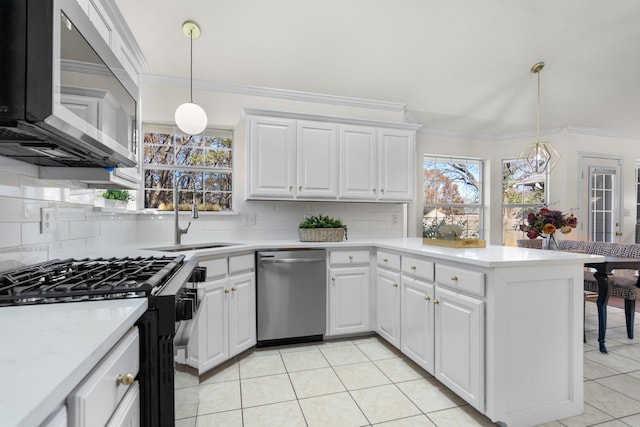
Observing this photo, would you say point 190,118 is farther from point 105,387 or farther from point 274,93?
point 105,387

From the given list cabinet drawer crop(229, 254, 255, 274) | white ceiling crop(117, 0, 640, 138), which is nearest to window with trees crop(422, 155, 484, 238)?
white ceiling crop(117, 0, 640, 138)

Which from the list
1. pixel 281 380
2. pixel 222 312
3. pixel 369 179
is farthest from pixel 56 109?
pixel 369 179

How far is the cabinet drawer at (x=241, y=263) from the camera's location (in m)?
2.55

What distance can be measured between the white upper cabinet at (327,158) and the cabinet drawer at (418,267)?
1.08 m

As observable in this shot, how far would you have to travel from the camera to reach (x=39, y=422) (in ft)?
1.47

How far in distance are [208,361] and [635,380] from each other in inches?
120

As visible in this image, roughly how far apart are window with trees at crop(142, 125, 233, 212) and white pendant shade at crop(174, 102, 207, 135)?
764 mm

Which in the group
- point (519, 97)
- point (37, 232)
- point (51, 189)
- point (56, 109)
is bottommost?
point (37, 232)

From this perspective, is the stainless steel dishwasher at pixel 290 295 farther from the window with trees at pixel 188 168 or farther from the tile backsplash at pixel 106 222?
the window with trees at pixel 188 168

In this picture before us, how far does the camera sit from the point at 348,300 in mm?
3010

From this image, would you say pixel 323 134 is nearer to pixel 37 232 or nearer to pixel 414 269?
pixel 414 269

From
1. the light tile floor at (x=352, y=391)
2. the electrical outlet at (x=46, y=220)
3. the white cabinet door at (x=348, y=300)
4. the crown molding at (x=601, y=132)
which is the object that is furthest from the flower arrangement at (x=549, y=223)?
the electrical outlet at (x=46, y=220)

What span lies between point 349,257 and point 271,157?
1.22 metres

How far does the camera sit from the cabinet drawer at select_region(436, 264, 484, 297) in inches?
71.5
